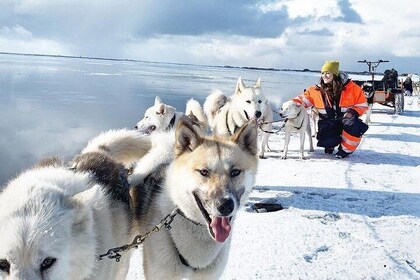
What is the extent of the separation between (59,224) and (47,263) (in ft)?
0.50

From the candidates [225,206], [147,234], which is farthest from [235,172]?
[147,234]

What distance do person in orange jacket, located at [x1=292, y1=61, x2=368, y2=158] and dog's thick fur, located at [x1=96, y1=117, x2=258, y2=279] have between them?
4911 mm

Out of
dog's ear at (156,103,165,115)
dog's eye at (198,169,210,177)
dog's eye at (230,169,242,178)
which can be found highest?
dog's eye at (198,169,210,177)

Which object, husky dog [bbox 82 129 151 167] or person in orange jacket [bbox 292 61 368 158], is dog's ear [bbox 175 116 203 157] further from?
person in orange jacket [bbox 292 61 368 158]

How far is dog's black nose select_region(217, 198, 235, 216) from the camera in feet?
6.81

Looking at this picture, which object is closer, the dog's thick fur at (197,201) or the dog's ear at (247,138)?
the dog's thick fur at (197,201)

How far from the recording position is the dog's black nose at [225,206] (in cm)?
207

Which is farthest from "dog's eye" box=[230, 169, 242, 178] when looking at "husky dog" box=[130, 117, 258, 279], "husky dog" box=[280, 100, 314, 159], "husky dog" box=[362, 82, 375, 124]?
"husky dog" box=[362, 82, 375, 124]

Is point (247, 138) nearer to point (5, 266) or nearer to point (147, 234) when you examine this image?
point (147, 234)

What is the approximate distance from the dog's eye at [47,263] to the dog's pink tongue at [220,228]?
877 mm

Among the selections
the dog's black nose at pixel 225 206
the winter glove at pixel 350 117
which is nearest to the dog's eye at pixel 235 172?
the dog's black nose at pixel 225 206

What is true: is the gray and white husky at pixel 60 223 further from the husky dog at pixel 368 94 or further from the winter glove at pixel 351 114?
the husky dog at pixel 368 94

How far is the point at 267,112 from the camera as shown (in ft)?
23.7

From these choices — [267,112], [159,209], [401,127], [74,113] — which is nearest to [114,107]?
[74,113]
